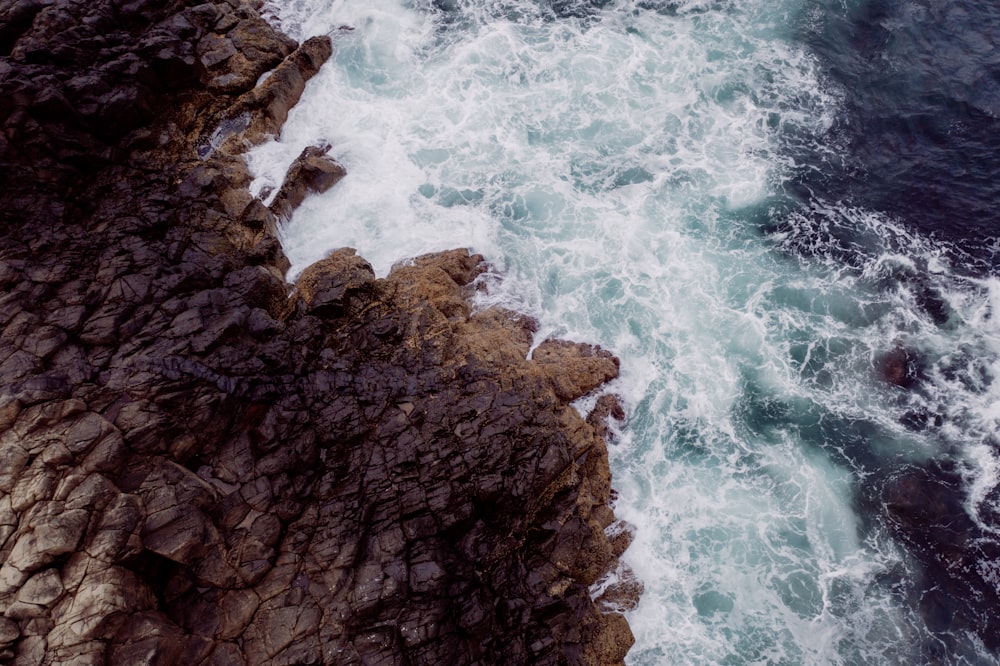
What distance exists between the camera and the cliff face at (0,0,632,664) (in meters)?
20.9

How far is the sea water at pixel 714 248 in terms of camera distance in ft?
91.8

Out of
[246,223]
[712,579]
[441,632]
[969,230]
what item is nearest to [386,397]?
[441,632]

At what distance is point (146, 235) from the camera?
29.1 metres

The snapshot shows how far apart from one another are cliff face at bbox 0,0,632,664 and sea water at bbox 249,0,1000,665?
141 inches

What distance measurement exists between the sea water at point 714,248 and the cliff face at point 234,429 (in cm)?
358

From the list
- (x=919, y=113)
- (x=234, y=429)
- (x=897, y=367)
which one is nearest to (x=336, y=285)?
(x=234, y=429)

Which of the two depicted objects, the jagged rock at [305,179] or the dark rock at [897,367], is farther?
the jagged rock at [305,179]

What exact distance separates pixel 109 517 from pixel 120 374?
6203 millimetres

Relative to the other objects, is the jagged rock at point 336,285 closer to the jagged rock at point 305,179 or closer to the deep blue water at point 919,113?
the jagged rock at point 305,179

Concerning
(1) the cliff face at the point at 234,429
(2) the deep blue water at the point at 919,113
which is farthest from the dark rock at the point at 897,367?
(1) the cliff face at the point at 234,429

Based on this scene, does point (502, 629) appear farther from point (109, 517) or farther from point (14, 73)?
point (14, 73)

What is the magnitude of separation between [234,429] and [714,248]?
29718 mm

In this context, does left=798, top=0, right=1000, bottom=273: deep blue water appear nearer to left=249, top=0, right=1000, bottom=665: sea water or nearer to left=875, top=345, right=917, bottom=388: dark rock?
left=249, top=0, right=1000, bottom=665: sea water

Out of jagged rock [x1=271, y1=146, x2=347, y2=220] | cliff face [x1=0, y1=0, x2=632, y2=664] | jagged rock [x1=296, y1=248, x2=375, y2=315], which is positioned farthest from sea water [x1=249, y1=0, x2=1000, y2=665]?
cliff face [x1=0, y1=0, x2=632, y2=664]
